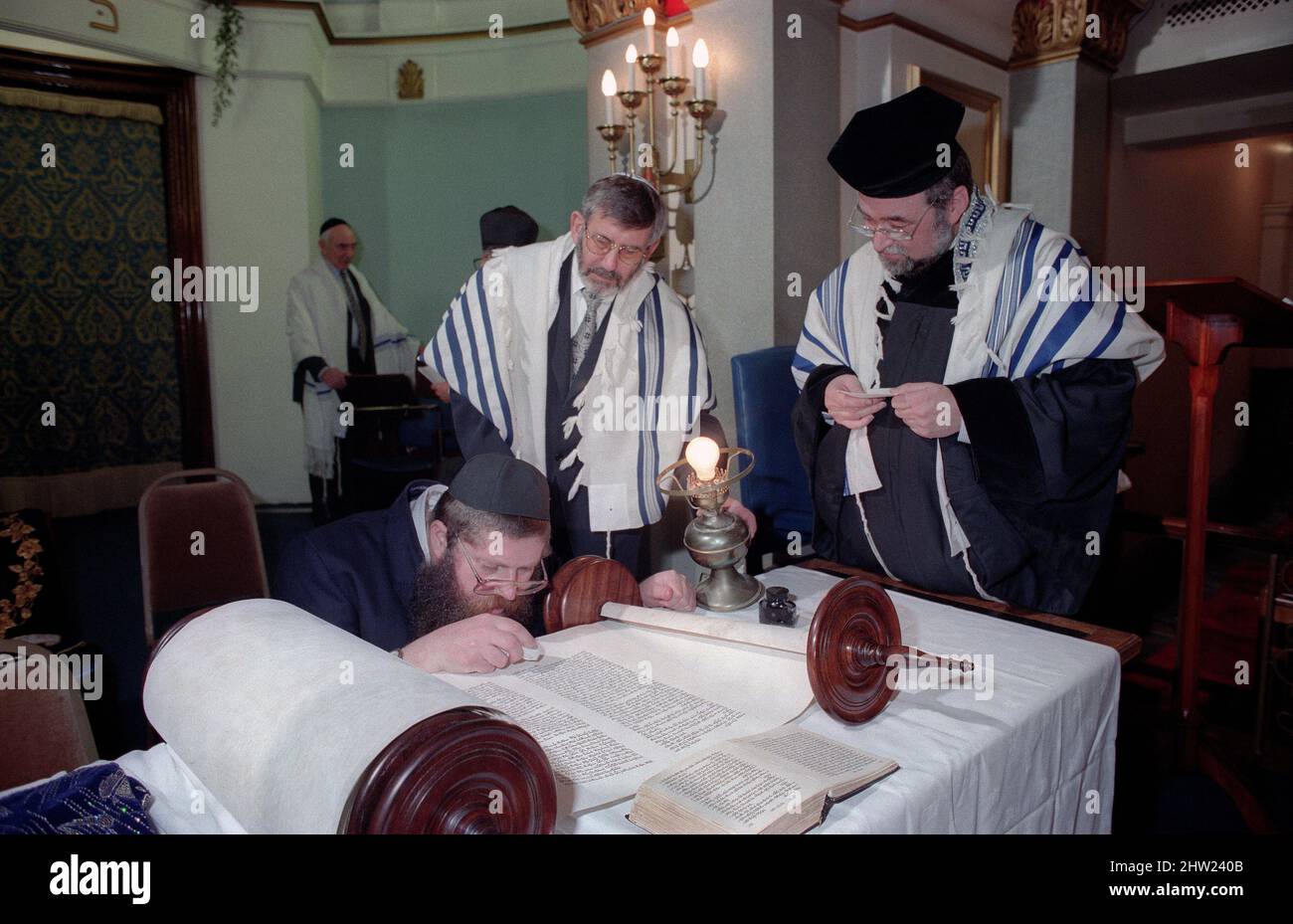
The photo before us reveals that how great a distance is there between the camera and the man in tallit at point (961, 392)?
2047mm

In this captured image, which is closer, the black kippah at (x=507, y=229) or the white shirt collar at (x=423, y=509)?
the white shirt collar at (x=423, y=509)

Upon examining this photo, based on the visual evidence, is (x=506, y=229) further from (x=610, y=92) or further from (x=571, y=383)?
(x=571, y=383)

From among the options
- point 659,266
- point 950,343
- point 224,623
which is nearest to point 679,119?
point 659,266

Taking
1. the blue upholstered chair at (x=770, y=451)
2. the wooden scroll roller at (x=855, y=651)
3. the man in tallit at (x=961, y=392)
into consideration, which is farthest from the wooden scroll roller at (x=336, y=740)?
the blue upholstered chair at (x=770, y=451)

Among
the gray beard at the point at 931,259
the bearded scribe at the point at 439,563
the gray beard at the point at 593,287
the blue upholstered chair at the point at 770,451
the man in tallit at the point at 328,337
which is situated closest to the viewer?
the bearded scribe at the point at 439,563

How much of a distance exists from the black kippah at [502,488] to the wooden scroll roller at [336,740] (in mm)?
715

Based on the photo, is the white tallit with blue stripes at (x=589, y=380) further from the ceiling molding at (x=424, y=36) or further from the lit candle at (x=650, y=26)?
the ceiling molding at (x=424, y=36)

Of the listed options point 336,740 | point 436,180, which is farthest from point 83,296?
point 336,740

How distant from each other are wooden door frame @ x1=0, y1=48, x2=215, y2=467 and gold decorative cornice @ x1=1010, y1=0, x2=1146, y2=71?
6073 mm

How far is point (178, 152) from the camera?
6.92m

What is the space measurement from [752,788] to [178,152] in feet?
25.0

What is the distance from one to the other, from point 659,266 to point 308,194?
4379 millimetres

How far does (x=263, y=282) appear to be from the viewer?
716 centimetres

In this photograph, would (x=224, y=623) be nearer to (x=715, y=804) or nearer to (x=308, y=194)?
(x=715, y=804)
